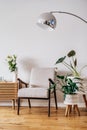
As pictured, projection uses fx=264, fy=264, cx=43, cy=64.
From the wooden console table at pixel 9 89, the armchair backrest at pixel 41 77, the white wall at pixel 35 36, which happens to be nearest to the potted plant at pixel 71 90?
the armchair backrest at pixel 41 77

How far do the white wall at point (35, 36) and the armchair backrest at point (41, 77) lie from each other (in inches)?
10.6

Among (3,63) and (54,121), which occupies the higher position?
(3,63)

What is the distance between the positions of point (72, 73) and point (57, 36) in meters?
0.82

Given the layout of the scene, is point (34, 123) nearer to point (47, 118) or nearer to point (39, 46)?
point (47, 118)

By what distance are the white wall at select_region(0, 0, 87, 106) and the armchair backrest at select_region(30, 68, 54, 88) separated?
0.88 feet

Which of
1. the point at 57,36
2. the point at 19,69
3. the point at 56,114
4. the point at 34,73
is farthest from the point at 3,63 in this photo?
the point at 56,114

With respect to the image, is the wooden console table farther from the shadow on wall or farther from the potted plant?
the potted plant

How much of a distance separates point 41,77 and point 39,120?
3.77 ft

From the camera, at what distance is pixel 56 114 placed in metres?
4.63

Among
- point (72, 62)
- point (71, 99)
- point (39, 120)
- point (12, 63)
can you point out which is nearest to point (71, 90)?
point (71, 99)

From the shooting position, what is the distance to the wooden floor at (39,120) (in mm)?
3734

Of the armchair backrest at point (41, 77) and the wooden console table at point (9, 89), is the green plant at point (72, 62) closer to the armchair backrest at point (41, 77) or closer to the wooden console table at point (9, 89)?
the armchair backrest at point (41, 77)

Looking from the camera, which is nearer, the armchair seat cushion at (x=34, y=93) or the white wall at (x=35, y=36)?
the armchair seat cushion at (x=34, y=93)

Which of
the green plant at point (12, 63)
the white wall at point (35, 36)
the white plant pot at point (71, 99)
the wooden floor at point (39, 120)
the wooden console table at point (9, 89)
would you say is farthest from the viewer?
the white wall at point (35, 36)
